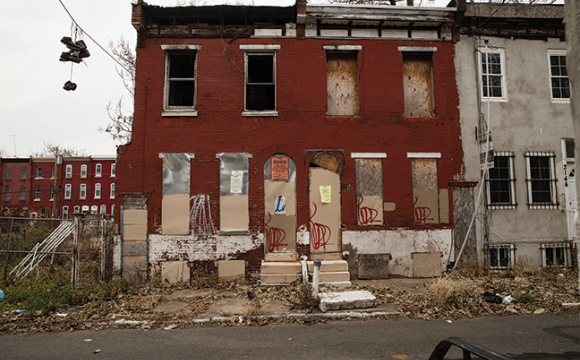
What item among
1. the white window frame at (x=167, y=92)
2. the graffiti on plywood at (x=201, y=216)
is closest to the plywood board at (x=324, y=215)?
the graffiti on plywood at (x=201, y=216)

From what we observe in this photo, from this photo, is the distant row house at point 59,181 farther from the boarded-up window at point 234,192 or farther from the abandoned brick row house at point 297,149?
the boarded-up window at point 234,192

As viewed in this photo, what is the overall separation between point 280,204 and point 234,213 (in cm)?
137

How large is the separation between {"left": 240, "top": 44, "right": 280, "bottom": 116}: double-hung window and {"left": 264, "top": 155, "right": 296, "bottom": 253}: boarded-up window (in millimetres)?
1622

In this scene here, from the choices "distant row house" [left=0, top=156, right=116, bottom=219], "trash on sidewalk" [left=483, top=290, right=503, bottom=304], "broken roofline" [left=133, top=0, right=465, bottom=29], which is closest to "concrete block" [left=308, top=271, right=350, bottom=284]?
"trash on sidewalk" [left=483, top=290, right=503, bottom=304]

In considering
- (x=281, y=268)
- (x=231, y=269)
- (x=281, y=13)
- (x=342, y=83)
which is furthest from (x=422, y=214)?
(x=281, y=13)

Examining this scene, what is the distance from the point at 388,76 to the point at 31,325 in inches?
416

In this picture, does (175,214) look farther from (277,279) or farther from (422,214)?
(422,214)

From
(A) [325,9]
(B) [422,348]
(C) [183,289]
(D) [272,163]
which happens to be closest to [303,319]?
(B) [422,348]

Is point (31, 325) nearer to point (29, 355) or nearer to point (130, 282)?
point (29, 355)

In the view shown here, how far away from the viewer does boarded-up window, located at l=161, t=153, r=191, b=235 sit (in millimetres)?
9398

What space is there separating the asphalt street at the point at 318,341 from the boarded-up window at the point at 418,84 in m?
6.32

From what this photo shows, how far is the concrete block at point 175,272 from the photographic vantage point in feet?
29.9

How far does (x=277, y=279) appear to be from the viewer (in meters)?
8.41

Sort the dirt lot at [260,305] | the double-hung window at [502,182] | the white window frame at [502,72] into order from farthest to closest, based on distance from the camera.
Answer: the white window frame at [502,72]
the double-hung window at [502,182]
the dirt lot at [260,305]
